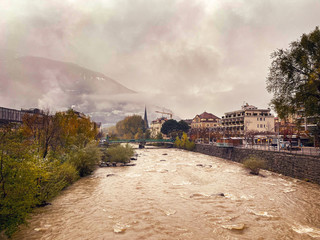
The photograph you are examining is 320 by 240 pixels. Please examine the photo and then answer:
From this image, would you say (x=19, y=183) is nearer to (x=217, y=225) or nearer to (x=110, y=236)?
(x=110, y=236)

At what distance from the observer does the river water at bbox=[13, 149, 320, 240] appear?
1170 centimetres

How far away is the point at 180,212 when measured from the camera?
1488 cm

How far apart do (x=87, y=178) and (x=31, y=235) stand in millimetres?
15961

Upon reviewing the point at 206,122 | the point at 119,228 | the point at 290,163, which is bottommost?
the point at 119,228

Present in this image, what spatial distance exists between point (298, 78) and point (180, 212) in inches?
745

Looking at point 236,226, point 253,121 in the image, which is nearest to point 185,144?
point 253,121

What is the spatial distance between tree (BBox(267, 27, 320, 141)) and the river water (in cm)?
839

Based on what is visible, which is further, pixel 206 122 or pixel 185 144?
pixel 206 122

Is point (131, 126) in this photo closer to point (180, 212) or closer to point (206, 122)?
point (206, 122)

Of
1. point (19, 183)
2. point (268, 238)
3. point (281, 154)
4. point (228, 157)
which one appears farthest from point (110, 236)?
point (228, 157)

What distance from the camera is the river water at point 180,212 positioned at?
460 inches

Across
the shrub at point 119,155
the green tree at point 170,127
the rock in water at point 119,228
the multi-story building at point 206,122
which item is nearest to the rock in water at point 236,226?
the rock in water at point 119,228

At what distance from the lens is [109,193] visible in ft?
65.7

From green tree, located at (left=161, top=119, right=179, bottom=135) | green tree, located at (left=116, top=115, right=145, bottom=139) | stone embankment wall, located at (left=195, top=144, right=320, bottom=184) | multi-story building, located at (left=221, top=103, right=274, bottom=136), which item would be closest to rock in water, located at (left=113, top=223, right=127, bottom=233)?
stone embankment wall, located at (left=195, top=144, right=320, bottom=184)
